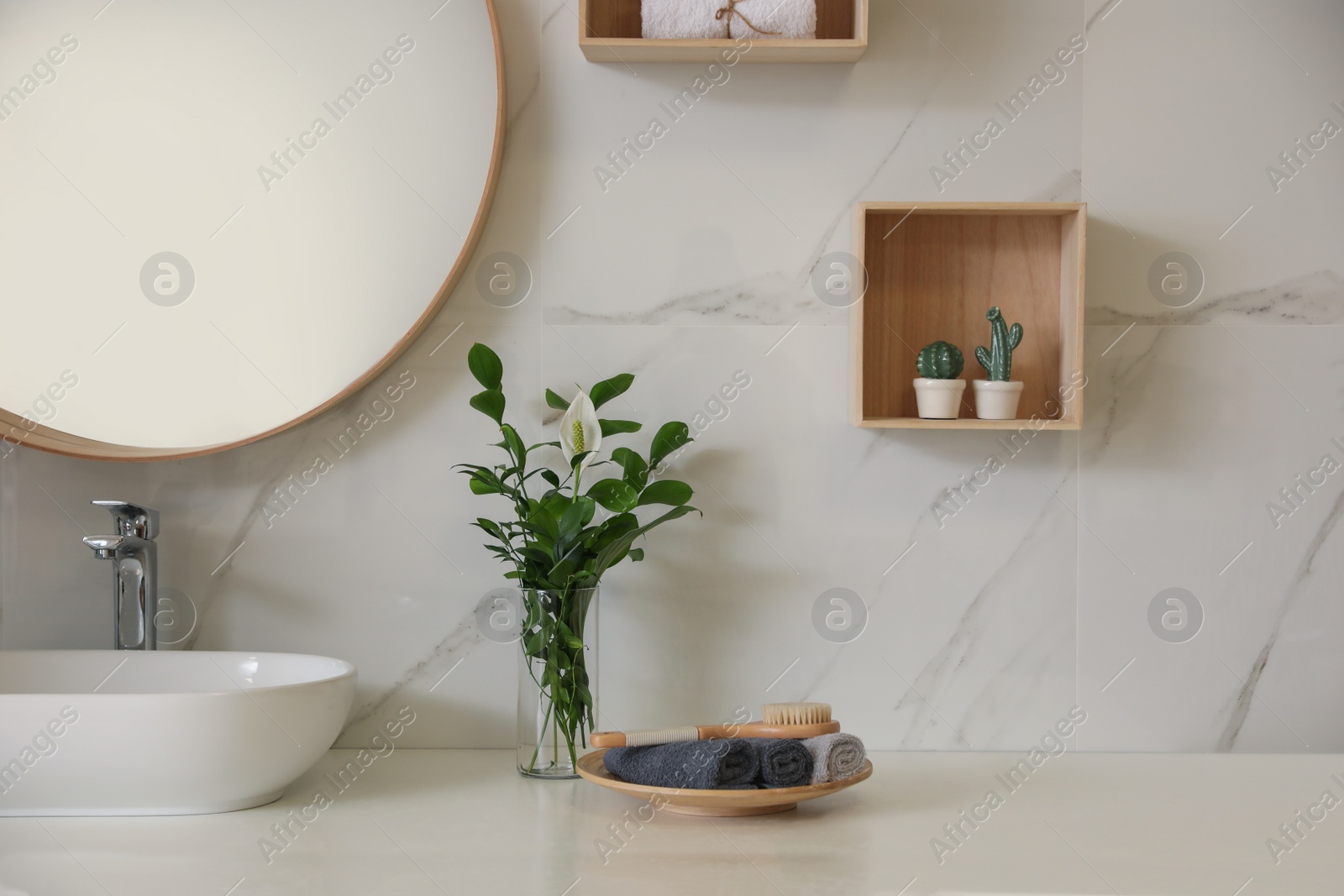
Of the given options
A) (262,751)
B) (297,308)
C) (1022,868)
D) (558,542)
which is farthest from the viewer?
(297,308)

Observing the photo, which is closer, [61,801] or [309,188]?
[61,801]

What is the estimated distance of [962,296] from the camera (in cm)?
117

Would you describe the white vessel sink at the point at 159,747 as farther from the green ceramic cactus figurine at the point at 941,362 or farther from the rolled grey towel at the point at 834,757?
the green ceramic cactus figurine at the point at 941,362

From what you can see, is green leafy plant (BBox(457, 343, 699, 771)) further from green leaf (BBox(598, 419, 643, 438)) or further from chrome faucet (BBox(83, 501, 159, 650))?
chrome faucet (BBox(83, 501, 159, 650))

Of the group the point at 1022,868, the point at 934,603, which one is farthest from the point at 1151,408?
the point at 1022,868

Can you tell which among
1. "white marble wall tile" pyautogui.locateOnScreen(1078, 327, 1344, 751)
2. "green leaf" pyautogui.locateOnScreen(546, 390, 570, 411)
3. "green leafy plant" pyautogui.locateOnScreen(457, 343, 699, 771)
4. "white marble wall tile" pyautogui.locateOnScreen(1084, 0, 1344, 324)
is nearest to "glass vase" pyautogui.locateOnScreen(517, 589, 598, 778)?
"green leafy plant" pyautogui.locateOnScreen(457, 343, 699, 771)

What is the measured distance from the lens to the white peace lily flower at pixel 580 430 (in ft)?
3.49

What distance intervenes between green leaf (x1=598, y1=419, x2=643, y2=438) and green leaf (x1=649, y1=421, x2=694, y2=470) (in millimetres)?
28

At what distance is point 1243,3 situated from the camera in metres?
1.16

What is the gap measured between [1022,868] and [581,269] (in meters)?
0.77

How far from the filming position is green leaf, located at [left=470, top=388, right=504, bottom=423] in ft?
3.55

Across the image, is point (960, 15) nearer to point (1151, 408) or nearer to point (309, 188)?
point (1151, 408)

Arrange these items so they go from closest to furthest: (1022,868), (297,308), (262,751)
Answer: (1022,868)
(262,751)
(297,308)

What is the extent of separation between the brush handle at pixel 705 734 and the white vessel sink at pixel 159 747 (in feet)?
0.86
